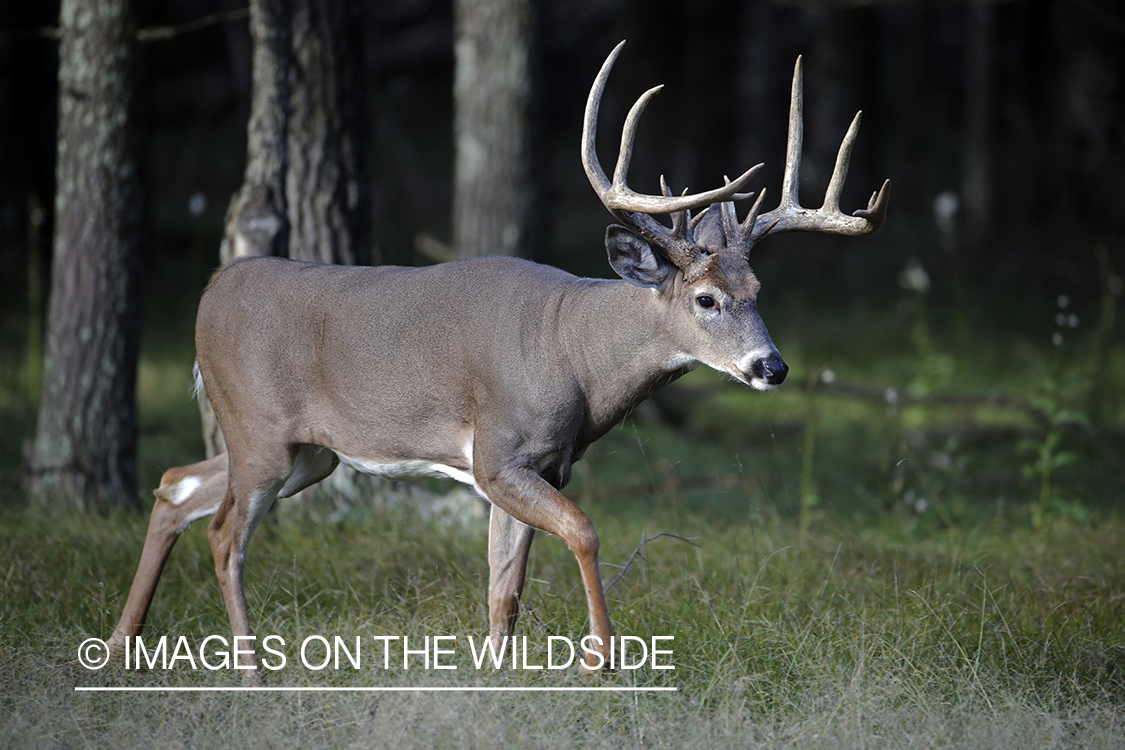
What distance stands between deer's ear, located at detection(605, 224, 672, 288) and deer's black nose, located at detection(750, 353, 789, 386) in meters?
0.41

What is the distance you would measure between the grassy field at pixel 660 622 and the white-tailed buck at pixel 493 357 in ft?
0.93

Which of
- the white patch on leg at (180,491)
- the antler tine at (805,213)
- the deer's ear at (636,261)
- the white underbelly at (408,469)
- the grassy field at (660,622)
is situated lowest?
the grassy field at (660,622)

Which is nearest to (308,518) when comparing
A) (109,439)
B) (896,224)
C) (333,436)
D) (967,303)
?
(109,439)

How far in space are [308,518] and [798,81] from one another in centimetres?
305

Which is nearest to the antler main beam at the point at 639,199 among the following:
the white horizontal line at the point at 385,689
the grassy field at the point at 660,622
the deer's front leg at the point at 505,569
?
the grassy field at the point at 660,622

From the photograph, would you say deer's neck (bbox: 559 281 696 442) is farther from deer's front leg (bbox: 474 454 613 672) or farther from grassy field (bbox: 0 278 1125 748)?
grassy field (bbox: 0 278 1125 748)

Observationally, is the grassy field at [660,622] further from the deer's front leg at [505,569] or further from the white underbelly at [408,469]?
the white underbelly at [408,469]

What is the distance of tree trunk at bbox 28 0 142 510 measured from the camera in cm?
594

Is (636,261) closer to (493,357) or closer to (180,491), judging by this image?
(493,357)

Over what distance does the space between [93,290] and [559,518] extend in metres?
3.42

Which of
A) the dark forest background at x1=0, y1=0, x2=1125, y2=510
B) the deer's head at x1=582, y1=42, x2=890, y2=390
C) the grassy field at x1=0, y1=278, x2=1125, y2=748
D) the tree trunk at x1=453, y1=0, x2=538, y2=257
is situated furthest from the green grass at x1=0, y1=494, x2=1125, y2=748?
the tree trunk at x1=453, y1=0, x2=538, y2=257

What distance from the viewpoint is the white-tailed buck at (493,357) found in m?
3.80

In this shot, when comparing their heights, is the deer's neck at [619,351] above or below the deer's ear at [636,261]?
below

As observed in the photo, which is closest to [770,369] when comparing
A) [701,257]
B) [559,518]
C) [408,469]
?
[701,257]
